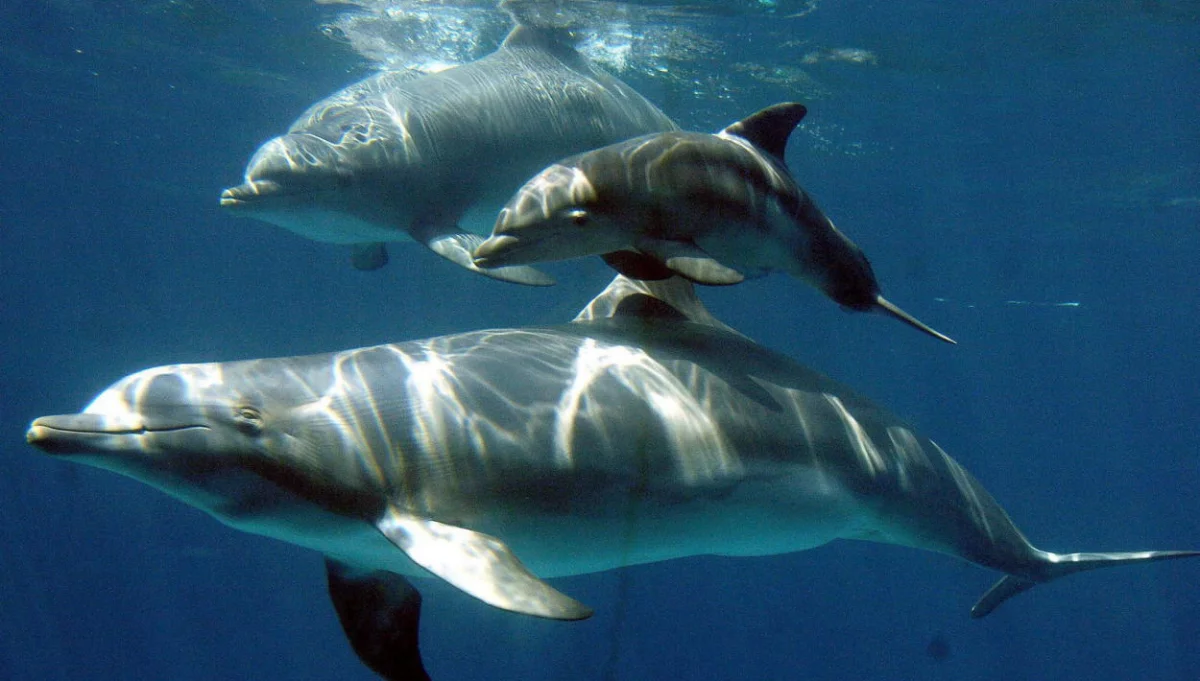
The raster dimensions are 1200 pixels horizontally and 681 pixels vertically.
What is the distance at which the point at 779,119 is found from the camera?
203 inches

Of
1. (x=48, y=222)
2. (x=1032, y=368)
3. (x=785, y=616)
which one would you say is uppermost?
(x=48, y=222)

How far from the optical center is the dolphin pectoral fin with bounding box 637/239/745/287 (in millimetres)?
4512

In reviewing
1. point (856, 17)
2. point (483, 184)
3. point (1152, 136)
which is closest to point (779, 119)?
point (483, 184)

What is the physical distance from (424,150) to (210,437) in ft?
13.6

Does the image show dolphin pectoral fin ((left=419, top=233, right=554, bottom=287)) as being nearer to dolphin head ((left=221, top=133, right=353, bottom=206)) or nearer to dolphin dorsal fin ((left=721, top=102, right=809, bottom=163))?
dolphin head ((left=221, top=133, right=353, bottom=206))

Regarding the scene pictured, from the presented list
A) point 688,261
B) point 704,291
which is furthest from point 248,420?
point 704,291

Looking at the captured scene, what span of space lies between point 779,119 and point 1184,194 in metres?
27.3

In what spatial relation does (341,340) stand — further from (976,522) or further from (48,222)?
(976,522)

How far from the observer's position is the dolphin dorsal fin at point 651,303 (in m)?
5.18

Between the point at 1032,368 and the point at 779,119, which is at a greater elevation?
the point at 779,119

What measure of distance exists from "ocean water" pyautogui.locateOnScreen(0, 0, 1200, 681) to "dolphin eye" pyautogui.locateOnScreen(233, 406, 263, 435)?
1411 centimetres

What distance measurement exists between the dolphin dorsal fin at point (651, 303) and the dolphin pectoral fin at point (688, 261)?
51 centimetres

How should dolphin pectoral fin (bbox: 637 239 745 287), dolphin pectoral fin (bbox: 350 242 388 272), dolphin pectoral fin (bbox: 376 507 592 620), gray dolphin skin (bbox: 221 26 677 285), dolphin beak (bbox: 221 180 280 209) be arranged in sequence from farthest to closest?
dolphin pectoral fin (bbox: 350 242 388 272) → gray dolphin skin (bbox: 221 26 677 285) → dolphin beak (bbox: 221 180 280 209) → dolphin pectoral fin (bbox: 637 239 745 287) → dolphin pectoral fin (bbox: 376 507 592 620)

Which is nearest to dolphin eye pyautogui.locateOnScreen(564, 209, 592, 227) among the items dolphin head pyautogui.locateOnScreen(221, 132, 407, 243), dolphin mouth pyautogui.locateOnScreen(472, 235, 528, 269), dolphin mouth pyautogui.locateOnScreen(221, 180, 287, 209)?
dolphin mouth pyautogui.locateOnScreen(472, 235, 528, 269)
